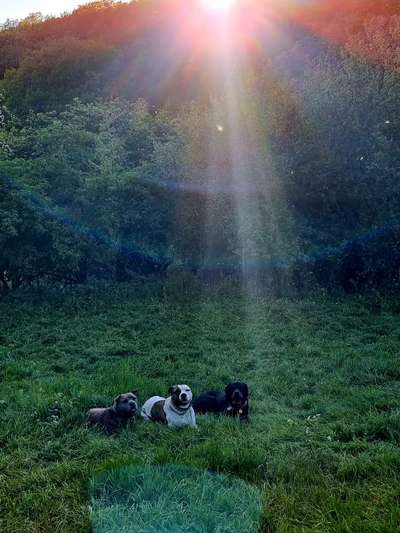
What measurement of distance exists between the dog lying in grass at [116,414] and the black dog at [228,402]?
1.07 meters

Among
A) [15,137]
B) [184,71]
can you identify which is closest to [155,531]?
[15,137]

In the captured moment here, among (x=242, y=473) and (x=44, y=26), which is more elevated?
(x=44, y=26)

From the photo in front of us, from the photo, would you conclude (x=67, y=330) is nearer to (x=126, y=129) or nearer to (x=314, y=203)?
(x=314, y=203)

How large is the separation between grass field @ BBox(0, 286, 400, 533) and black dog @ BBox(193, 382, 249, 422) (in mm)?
253

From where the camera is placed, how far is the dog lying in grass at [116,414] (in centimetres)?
575

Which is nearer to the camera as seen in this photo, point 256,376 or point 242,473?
point 242,473

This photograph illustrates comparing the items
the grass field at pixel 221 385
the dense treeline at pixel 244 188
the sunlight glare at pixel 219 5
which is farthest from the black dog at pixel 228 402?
the sunlight glare at pixel 219 5

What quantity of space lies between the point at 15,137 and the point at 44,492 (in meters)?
16.5

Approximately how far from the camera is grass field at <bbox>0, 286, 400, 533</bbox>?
399cm

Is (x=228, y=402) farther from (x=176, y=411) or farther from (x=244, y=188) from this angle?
(x=244, y=188)

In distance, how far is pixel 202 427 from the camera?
577 cm

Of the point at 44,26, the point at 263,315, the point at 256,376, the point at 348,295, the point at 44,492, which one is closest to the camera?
the point at 44,492

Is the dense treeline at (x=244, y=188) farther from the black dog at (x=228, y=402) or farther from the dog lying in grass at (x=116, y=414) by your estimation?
the dog lying in grass at (x=116, y=414)

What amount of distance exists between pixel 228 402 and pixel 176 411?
33.5 inches
